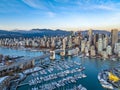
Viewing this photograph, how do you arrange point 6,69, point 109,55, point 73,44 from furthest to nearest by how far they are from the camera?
1. point 73,44
2. point 109,55
3. point 6,69

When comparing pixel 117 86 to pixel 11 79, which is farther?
pixel 11 79

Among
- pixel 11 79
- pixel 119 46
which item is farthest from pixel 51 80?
pixel 119 46

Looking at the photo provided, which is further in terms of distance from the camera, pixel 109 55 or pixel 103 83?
pixel 109 55

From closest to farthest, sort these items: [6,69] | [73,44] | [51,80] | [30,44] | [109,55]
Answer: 1. [51,80]
2. [6,69]
3. [109,55]
4. [73,44]
5. [30,44]

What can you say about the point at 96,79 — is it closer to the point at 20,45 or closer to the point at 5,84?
the point at 5,84

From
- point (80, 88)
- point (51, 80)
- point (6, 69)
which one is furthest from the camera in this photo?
point (6, 69)

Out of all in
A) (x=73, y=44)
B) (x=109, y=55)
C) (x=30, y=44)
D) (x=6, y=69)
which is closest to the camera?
(x=6, y=69)

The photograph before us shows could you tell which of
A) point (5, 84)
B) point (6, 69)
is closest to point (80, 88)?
point (5, 84)

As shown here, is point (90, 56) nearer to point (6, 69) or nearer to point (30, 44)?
point (6, 69)
